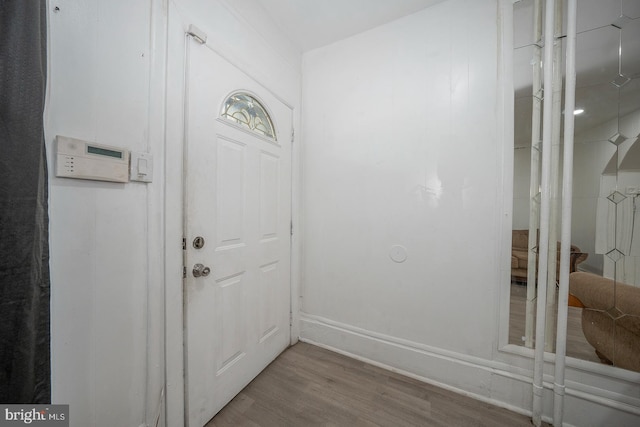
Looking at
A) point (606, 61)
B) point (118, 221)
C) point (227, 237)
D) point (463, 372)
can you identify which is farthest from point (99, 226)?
point (606, 61)

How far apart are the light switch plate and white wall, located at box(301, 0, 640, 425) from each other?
4.14 ft

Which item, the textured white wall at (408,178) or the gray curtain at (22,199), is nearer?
the gray curtain at (22,199)

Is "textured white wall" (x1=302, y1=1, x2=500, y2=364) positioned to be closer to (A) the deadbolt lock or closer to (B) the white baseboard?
(B) the white baseboard

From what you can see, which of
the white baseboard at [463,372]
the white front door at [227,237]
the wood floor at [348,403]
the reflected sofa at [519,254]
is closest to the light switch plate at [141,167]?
the white front door at [227,237]

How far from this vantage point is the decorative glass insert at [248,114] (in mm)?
1461

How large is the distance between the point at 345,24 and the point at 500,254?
2046 millimetres

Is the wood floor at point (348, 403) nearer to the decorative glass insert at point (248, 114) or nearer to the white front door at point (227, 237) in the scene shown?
the white front door at point (227, 237)

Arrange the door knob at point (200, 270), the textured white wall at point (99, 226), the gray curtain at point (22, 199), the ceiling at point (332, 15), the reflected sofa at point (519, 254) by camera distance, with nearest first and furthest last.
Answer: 1. the gray curtain at point (22, 199)
2. the textured white wall at point (99, 226)
3. the door knob at point (200, 270)
4. the reflected sofa at point (519, 254)
5. the ceiling at point (332, 15)

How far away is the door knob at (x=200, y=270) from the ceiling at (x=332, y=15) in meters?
1.86

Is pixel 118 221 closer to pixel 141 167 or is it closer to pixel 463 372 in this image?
pixel 141 167

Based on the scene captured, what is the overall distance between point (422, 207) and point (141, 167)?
1704mm

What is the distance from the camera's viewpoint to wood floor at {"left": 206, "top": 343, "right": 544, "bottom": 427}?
4.34ft

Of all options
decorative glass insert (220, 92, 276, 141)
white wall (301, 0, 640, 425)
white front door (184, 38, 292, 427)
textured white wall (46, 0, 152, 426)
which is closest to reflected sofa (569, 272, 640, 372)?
white wall (301, 0, 640, 425)

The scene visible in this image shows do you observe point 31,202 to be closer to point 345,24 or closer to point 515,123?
point 345,24
